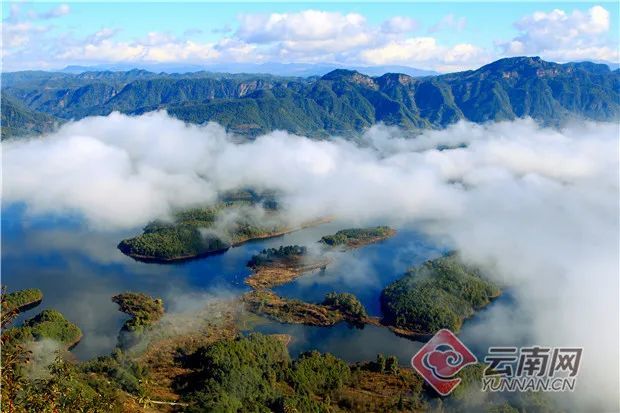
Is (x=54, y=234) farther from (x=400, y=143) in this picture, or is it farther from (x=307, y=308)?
(x=400, y=143)

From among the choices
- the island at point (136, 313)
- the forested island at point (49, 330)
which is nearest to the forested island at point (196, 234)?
the island at point (136, 313)

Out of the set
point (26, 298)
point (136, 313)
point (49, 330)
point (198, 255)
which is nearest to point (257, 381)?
point (49, 330)

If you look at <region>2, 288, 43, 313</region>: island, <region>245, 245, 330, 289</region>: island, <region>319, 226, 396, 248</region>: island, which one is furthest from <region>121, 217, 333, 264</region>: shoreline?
<region>2, 288, 43, 313</region>: island

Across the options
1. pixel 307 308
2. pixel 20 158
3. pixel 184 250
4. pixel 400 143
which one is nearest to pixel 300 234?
pixel 184 250

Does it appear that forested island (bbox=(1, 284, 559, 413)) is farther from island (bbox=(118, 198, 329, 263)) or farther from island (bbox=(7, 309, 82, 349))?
island (bbox=(118, 198, 329, 263))

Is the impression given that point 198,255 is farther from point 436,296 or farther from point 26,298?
point 436,296

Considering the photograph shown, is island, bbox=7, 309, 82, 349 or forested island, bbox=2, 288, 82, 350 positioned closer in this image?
→ forested island, bbox=2, 288, 82, 350

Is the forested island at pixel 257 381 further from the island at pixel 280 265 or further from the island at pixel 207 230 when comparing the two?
the island at pixel 207 230
